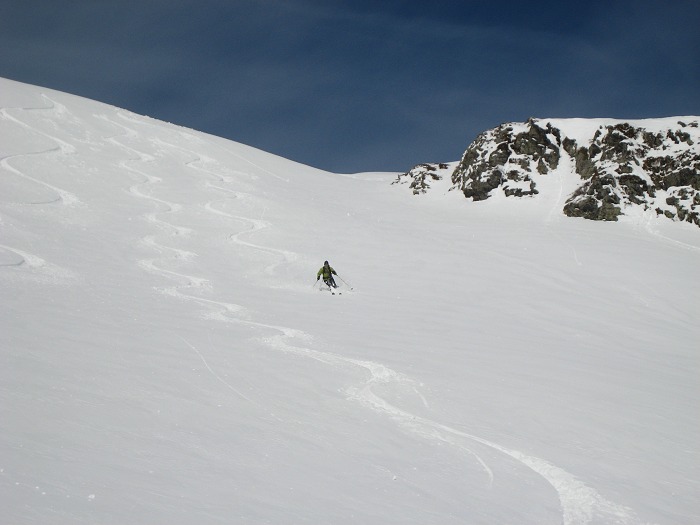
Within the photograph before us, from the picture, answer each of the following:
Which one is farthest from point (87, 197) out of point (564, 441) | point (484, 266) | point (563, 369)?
point (564, 441)

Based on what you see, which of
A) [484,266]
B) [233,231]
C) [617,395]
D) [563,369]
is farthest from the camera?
[233,231]

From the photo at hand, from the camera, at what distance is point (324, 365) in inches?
503

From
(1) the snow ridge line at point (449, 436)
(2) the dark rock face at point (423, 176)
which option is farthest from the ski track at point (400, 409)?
(2) the dark rock face at point (423, 176)

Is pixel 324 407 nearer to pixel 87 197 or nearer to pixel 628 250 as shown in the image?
pixel 87 197

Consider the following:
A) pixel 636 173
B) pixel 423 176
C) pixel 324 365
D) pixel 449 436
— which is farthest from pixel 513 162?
pixel 449 436

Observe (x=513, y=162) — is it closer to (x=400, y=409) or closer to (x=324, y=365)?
(x=324, y=365)

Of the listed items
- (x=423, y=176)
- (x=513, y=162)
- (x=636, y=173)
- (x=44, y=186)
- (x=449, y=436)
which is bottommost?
(x=449, y=436)

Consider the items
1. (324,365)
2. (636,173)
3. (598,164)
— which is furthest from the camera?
(598,164)

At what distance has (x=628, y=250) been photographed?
29422mm

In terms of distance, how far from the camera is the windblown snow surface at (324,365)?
6754 mm

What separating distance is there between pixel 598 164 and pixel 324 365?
3341 cm

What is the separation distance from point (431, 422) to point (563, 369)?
5650 mm

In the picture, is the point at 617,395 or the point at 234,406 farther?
the point at 617,395

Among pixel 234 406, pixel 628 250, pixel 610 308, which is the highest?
pixel 628 250
